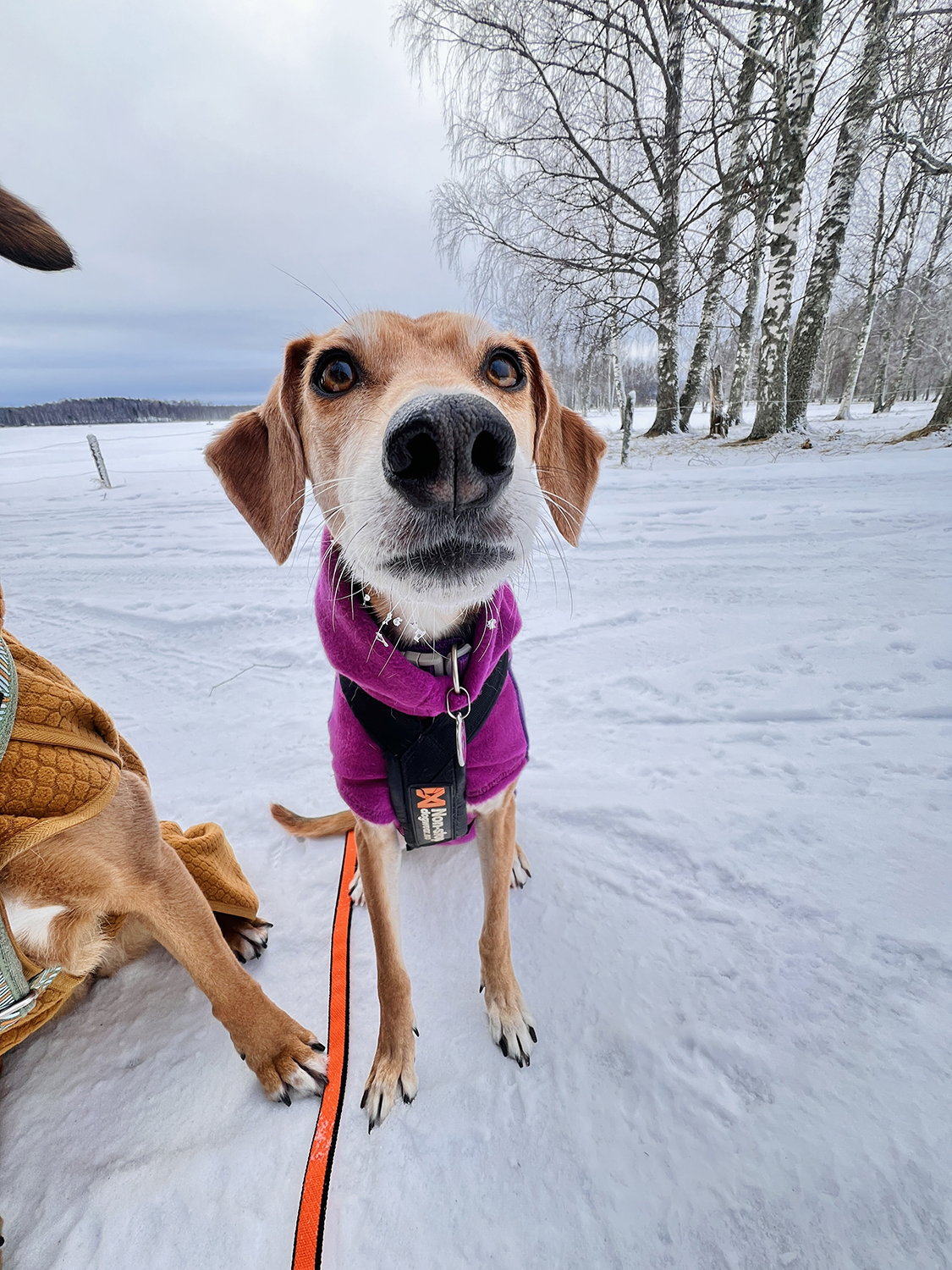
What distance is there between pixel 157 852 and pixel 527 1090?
3.73ft

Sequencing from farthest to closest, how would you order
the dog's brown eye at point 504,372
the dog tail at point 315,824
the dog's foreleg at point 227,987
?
the dog tail at point 315,824 < the dog's brown eye at point 504,372 < the dog's foreleg at point 227,987

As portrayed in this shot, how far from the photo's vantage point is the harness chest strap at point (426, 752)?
139 centimetres

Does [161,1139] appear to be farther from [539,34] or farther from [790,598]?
[539,34]

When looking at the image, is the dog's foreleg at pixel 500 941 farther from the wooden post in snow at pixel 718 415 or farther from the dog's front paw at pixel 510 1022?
the wooden post in snow at pixel 718 415

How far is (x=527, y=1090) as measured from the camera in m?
1.36

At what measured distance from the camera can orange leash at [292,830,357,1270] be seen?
1101mm

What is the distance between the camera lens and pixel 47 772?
1062mm

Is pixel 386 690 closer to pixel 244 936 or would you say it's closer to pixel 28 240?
pixel 244 936

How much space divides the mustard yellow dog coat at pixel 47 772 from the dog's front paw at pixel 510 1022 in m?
1.10

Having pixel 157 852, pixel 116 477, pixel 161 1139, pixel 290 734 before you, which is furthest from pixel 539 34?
pixel 161 1139

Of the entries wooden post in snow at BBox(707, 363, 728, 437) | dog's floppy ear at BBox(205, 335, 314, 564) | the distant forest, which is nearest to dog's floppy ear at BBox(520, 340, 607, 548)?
dog's floppy ear at BBox(205, 335, 314, 564)

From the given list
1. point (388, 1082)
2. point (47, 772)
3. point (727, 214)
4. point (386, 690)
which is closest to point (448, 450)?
point (386, 690)

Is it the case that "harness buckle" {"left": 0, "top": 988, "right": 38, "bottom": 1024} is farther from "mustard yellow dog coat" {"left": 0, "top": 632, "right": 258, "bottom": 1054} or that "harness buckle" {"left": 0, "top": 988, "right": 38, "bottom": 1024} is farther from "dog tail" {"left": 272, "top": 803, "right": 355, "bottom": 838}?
"dog tail" {"left": 272, "top": 803, "right": 355, "bottom": 838}

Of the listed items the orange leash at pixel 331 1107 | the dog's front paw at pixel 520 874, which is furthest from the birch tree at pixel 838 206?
the orange leash at pixel 331 1107
